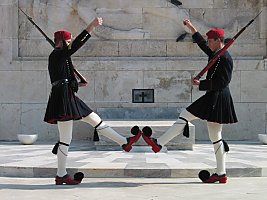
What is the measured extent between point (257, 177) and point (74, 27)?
6.15 meters

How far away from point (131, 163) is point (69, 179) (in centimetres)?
134

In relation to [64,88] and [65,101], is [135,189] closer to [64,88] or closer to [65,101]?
[65,101]

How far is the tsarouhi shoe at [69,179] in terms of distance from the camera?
6.20 m

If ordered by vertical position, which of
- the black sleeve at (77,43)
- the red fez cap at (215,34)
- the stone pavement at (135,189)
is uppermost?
the red fez cap at (215,34)

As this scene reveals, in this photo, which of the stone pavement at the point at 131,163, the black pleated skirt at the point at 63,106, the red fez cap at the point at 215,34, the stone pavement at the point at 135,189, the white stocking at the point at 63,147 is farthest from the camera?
the stone pavement at the point at 131,163

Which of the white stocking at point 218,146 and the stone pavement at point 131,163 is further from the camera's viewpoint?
the stone pavement at point 131,163

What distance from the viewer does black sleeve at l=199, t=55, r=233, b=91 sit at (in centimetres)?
618

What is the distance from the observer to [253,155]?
8.59 meters

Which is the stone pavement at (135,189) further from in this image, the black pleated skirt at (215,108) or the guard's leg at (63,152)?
the black pleated skirt at (215,108)

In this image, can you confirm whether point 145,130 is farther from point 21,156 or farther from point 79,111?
point 21,156

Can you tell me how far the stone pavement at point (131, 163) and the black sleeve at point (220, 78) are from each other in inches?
50.5

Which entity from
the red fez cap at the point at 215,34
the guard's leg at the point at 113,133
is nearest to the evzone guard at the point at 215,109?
the red fez cap at the point at 215,34

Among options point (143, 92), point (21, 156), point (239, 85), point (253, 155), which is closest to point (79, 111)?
point (21, 156)

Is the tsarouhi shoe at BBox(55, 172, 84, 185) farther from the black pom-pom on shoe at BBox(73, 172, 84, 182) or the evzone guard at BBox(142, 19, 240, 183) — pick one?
the evzone guard at BBox(142, 19, 240, 183)
